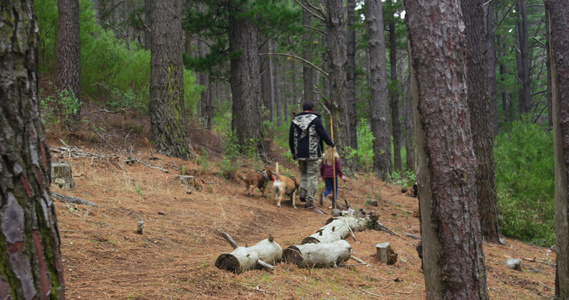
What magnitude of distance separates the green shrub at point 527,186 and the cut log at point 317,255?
4.68 meters

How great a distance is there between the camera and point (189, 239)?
5723mm

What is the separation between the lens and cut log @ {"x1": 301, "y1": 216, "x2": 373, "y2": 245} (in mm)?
5300

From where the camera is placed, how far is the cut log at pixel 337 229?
17.4ft

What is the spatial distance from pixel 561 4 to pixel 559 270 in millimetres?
2825

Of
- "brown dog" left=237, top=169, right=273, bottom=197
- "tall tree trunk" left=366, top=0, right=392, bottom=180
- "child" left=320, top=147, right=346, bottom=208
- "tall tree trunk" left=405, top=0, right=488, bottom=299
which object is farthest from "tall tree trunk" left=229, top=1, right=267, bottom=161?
"tall tree trunk" left=405, top=0, right=488, bottom=299

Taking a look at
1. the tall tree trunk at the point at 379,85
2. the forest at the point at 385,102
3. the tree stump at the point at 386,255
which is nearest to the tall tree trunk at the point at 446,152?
the forest at the point at 385,102

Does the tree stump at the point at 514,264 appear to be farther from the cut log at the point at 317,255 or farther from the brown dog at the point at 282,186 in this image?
the brown dog at the point at 282,186

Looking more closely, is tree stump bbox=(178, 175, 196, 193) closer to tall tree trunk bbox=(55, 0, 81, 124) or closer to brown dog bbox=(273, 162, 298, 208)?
brown dog bbox=(273, 162, 298, 208)

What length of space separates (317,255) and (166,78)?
7.17 meters

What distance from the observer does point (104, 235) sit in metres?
4.93

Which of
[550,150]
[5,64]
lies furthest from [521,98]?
[5,64]

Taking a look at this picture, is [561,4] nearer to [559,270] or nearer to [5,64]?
[559,270]

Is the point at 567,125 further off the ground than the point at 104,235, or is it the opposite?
the point at 567,125

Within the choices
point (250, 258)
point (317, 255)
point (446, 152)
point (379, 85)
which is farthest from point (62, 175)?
point (379, 85)
